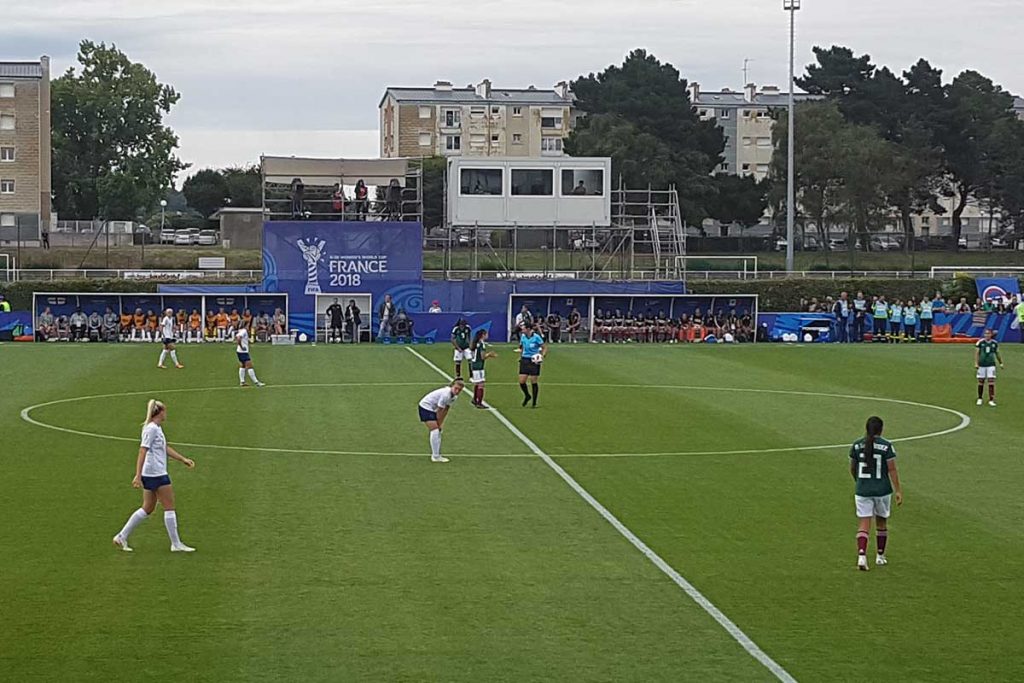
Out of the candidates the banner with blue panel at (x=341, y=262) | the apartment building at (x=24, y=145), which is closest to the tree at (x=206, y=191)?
the apartment building at (x=24, y=145)

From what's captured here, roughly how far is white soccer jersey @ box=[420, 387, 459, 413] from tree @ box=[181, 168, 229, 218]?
10242 centimetres

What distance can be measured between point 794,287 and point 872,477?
161 feet

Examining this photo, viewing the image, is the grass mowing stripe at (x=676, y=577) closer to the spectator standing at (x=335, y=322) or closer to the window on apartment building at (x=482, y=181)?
the spectator standing at (x=335, y=322)

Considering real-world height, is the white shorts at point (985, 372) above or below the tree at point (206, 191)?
below

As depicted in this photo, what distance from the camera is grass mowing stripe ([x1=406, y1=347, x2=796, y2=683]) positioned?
39.4 feet

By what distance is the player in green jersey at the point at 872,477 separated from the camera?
1517cm

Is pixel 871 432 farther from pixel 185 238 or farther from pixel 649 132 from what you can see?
pixel 649 132

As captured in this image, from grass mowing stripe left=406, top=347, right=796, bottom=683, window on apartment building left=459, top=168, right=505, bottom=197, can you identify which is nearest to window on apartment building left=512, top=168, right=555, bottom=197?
window on apartment building left=459, top=168, right=505, bottom=197

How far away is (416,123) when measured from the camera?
131 metres

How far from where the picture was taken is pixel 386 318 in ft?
181

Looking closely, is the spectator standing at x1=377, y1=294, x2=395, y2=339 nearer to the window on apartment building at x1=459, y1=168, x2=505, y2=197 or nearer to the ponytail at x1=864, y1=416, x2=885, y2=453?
the window on apartment building at x1=459, y1=168, x2=505, y2=197

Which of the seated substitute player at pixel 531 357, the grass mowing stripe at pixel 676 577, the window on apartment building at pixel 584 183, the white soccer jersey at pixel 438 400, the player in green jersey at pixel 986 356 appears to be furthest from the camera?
the window on apartment building at pixel 584 183

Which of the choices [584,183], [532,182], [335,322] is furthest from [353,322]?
[584,183]

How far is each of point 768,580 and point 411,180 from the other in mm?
57249
